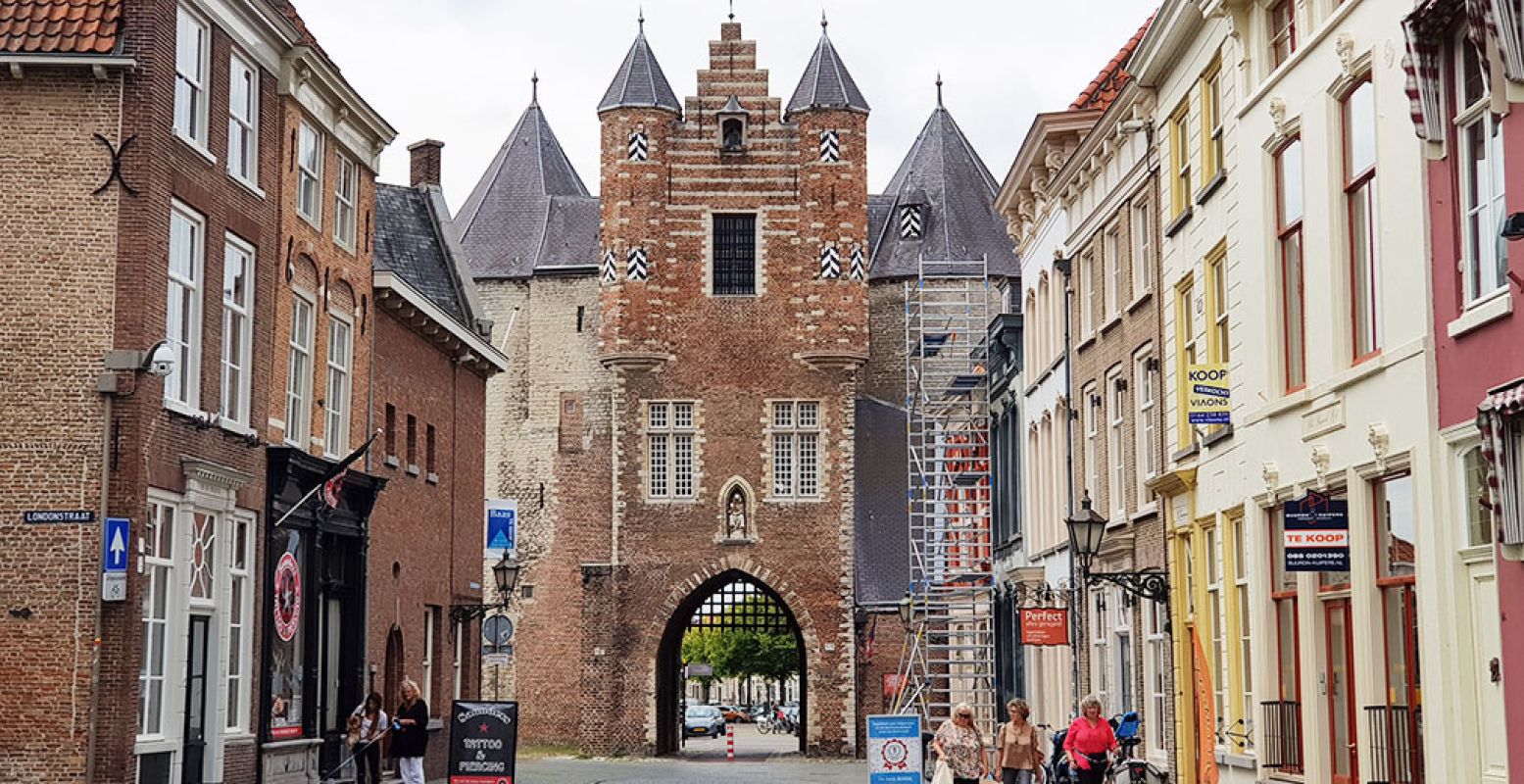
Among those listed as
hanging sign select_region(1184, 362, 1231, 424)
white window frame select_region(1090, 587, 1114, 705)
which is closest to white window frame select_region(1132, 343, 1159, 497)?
white window frame select_region(1090, 587, 1114, 705)

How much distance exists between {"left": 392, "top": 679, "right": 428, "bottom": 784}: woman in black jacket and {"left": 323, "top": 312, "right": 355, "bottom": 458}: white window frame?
5050 millimetres

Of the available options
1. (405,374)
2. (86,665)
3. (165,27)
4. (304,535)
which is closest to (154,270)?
(165,27)

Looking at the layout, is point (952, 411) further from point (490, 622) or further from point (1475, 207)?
point (1475, 207)

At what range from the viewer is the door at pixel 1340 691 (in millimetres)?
16719

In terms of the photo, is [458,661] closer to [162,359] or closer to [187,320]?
[187,320]

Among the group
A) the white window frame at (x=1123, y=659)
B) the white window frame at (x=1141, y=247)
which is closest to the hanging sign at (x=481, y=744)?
the white window frame at (x=1123, y=659)

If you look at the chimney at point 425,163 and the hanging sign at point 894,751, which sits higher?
the chimney at point 425,163

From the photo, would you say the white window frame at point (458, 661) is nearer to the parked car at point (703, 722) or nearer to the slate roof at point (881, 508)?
the slate roof at point (881, 508)

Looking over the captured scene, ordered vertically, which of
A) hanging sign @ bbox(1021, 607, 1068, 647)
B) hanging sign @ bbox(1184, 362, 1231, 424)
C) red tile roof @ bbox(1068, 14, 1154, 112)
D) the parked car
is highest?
red tile roof @ bbox(1068, 14, 1154, 112)

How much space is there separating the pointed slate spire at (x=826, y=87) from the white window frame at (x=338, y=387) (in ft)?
87.9

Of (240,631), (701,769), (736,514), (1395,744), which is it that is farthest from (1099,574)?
(736,514)

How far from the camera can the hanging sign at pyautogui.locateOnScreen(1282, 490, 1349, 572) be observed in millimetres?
16328

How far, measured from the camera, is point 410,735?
77.1 ft

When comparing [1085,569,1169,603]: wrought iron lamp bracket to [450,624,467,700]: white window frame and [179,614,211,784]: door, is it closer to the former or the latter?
[179,614,211,784]: door
